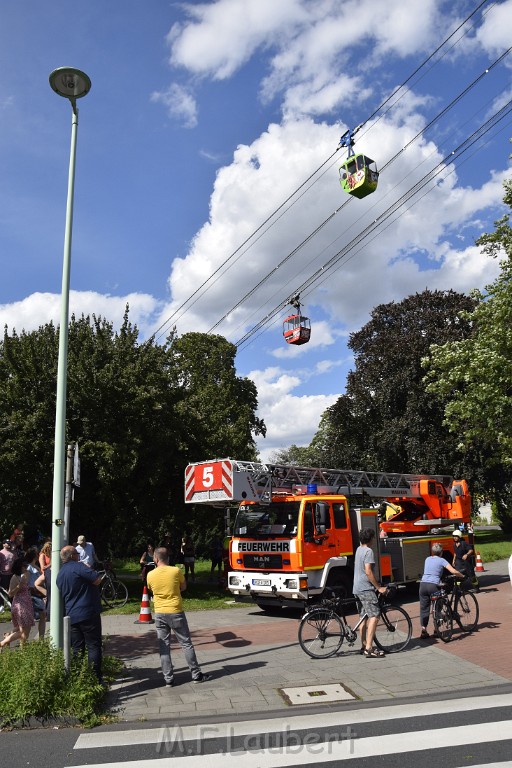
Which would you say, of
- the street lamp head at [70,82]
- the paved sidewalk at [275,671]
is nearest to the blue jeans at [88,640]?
the paved sidewalk at [275,671]

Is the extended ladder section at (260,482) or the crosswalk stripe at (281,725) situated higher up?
the extended ladder section at (260,482)

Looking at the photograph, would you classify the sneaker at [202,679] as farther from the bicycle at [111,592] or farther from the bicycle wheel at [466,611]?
the bicycle at [111,592]

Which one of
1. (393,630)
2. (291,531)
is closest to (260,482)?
(291,531)

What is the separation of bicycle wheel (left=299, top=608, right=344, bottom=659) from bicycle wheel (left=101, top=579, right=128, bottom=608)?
24.7ft

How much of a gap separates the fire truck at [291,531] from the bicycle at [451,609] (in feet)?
8.95

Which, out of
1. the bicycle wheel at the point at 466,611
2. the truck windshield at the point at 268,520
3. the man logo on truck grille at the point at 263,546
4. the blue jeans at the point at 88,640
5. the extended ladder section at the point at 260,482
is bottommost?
the bicycle wheel at the point at 466,611

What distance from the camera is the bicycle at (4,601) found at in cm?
1271

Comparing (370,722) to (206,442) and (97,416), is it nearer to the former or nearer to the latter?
(97,416)

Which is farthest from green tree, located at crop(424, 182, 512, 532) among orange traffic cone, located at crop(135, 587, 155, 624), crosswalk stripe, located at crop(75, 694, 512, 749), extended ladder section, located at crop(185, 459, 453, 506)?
crosswalk stripe, located at crop(75, 694, 512, 749)

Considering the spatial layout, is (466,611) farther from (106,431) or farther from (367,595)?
(106,431)

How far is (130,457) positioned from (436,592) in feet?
29.4

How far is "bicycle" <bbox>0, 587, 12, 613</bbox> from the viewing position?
12.7 m

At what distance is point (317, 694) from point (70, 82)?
8.23m

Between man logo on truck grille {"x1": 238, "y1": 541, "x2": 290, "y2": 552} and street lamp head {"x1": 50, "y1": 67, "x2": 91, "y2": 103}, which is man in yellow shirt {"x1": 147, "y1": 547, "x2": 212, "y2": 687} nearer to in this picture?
man logo on truck grille {"x1": 238, "y1": 541, "x2": 290, "y2": 552}
